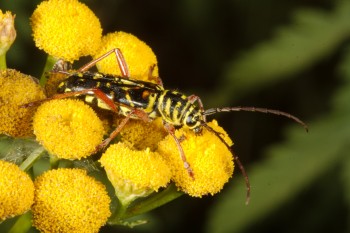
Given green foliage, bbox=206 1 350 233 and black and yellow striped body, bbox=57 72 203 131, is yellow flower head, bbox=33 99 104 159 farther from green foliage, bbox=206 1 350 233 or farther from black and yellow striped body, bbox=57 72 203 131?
green foliage, bbox=206 1 350 233

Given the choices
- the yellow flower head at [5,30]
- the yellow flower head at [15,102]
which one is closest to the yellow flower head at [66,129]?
the yellow flower head at [15,102]

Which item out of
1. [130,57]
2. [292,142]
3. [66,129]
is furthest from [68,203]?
[292,142]

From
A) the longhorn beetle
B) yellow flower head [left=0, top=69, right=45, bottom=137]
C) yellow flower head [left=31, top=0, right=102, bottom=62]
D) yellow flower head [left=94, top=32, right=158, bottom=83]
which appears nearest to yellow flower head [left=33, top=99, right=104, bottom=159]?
yellow flower head [left=0, top=69, right=45, bottom=137]

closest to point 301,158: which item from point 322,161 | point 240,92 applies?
point 322,161

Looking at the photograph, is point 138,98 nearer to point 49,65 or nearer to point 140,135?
point 140,135

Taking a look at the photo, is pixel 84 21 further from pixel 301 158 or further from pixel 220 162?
pixel 301 158

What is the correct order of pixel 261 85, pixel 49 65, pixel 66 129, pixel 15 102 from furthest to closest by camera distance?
pixel 261 85 → pixel 49 65 → pixel 15 102 → pixel 66 129
